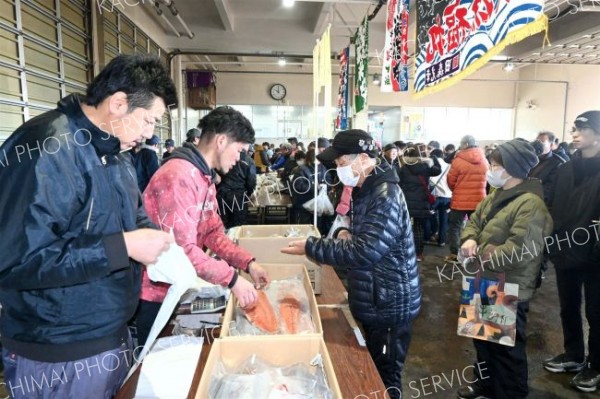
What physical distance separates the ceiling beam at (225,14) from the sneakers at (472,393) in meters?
6.98

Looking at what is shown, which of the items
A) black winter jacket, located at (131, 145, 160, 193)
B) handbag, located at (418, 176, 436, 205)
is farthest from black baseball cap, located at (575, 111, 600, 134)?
black winter jacket, located at (131, 145, 160, 193)

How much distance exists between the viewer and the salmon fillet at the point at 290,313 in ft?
5.21

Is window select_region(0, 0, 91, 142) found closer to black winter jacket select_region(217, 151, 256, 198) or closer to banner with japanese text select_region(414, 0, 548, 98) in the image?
black winter jacket select_region(217, 151, 256, 198)

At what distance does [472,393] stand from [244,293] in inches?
74.2

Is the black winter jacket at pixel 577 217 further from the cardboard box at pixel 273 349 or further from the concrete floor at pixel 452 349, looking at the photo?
the cardboard box at pixel 273 349

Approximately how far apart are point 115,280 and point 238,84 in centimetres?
1335

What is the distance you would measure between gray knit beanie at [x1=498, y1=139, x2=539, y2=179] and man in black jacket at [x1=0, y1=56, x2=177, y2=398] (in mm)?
1872

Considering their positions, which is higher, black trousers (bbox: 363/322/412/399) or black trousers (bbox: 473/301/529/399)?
black trousers (bbox: 363/322/412/399)

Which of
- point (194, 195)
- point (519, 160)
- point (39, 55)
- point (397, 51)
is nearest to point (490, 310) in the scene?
point (519, 160)

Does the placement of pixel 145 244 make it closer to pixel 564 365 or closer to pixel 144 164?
pixel 144 164

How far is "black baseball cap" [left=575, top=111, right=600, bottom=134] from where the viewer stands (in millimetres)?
2549

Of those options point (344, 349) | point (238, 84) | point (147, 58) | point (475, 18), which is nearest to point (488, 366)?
point (344, 349)

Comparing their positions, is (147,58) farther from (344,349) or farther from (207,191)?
(344,349)

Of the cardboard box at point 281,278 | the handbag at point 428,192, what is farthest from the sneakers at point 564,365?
the handbag at point 428,192
